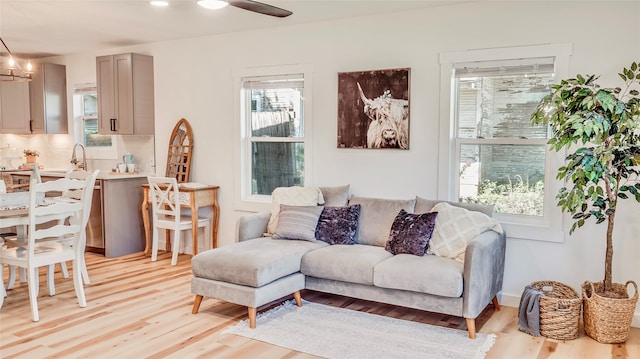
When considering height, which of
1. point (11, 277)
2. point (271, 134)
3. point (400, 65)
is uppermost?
point (400, 65)

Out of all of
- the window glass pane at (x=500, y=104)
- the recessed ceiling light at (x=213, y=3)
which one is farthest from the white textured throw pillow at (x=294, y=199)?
the recessed ceiling light at (x=213, y=3)

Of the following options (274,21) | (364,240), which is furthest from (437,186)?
→ (274,21)

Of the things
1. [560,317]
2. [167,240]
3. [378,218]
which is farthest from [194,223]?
[560,317]

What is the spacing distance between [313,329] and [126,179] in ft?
11.1

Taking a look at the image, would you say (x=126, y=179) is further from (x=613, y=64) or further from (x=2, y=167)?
(x=613, y=64)

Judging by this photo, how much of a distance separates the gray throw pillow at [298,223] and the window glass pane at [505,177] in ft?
4.29

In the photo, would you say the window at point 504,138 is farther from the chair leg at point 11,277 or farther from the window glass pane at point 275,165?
the chair leg at point 11,277

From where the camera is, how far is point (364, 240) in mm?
4387

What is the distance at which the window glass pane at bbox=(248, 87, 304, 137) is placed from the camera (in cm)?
536

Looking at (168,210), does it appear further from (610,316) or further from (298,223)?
(610,316)

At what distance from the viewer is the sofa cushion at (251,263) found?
3625mm

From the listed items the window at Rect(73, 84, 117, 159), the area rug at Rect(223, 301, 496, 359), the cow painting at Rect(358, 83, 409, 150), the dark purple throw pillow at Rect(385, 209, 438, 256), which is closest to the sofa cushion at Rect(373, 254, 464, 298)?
the dark purple throw pillow at Rect(385, 209, 438, 256)

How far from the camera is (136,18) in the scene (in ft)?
15.9

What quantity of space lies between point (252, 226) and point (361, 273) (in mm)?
1184
